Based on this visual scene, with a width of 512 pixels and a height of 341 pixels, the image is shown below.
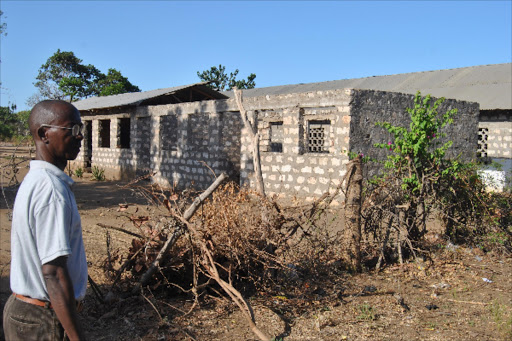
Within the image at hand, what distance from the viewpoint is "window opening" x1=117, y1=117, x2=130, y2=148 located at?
54.2ft

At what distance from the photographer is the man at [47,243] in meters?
1.83

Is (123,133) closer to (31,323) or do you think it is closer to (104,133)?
(104,133)

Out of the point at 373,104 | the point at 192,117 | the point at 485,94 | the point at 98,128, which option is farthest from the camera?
the point at 98,128

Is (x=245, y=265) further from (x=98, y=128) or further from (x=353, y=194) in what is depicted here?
(x=98, y=128)

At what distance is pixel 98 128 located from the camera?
17641 mm

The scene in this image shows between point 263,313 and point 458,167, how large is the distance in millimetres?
3793

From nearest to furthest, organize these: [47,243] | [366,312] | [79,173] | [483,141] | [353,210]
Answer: [47,243], [366,312], [353,210], [483,141], [79,173]

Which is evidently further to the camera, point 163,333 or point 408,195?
point 408,195

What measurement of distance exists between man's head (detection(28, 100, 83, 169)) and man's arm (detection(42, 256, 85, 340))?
1.54 ft

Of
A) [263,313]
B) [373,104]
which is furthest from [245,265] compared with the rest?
[373,104]

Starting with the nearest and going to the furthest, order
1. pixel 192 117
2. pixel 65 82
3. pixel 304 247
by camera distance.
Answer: pixel 304 247
pixel 192 117
pixel 65 82

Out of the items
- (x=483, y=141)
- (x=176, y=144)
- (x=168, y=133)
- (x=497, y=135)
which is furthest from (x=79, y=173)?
(x=497, y=135)

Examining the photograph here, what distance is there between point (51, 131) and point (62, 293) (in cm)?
72

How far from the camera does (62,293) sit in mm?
1844
